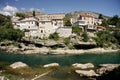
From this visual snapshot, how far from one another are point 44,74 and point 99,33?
52.3 ft

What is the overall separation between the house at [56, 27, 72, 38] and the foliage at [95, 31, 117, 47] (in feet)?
9.16

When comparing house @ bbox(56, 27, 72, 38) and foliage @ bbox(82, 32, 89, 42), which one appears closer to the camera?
foliage @ bbox(82, 32, 89, 42)

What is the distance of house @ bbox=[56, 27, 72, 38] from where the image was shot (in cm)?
2425

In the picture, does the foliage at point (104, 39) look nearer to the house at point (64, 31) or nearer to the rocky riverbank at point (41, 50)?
the rocky riverbank at point (41, 50)

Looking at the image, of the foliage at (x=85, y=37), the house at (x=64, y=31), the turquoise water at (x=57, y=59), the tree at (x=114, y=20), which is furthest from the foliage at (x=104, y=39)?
the tree at (x=114, y=20)

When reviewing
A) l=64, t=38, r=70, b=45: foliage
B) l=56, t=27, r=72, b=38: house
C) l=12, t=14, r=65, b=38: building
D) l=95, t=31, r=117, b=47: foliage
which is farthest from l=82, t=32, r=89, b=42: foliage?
→ l=12, t=14, r=65, b=38: building

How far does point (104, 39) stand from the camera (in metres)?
25.5

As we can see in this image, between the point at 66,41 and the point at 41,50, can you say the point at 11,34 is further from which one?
the point at 66,41

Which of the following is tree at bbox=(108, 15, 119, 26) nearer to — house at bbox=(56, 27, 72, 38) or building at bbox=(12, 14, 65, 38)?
building at bbox=(12, 14, 65, 38)

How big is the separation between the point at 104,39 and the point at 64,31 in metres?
4.33

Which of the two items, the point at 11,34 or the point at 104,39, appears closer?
the point at 11,34

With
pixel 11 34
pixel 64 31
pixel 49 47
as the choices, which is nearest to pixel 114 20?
pixel 64 31

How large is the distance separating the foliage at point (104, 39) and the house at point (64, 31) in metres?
2.79

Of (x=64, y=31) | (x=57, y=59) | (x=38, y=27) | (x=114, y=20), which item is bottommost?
(x=57, y=59)
